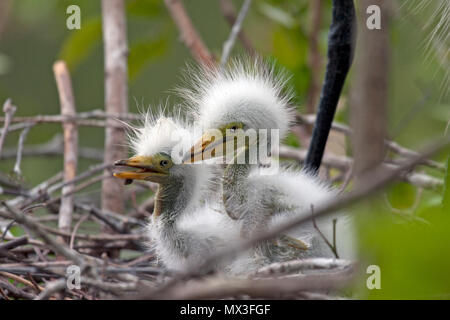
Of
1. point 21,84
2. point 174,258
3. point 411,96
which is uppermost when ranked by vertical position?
point 21,84

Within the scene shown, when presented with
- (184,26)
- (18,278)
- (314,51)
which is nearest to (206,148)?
(18,278)

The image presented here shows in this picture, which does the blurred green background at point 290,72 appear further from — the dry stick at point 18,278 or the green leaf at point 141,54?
the dry stick at point 18,278

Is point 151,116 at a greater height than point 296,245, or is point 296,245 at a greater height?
point 151,116

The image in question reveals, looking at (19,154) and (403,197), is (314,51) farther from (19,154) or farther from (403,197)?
(19,154)

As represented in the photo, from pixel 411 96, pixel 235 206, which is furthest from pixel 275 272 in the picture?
pixel 411 96
